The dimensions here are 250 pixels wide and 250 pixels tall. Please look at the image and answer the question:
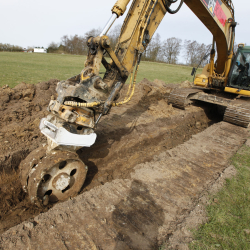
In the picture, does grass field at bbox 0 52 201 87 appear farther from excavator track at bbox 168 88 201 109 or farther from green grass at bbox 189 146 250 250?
green grass at bbox 189 146 250 250

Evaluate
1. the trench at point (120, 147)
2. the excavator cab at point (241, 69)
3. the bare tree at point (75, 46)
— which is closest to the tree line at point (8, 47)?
the bare tree at point (75, 46)

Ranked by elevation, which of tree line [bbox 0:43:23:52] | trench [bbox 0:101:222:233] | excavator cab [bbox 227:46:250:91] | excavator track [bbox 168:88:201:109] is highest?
tree line [bbox 0:43:23:52]

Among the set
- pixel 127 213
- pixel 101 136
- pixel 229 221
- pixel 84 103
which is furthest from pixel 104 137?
pixel 229 221

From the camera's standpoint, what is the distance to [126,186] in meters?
3.11

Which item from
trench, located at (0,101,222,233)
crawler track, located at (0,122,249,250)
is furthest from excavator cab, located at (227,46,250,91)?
crawler track, located at (0,122,249,250)

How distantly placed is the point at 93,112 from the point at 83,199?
1.35m

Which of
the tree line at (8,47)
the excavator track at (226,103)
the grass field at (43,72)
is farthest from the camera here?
the tree line at (8,47)

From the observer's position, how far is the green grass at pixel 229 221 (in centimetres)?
227

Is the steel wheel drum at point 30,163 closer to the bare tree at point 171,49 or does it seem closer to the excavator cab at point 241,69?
the excavator cab at point 241,69

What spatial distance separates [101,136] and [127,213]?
8.62ft

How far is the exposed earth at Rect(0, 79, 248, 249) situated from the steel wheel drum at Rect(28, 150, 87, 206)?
0.40 meters

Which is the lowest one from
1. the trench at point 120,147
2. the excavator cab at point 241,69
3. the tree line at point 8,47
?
the trench at point 120,147

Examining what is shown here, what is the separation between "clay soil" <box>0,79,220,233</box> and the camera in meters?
3.56

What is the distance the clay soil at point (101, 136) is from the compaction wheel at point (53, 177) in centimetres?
40
